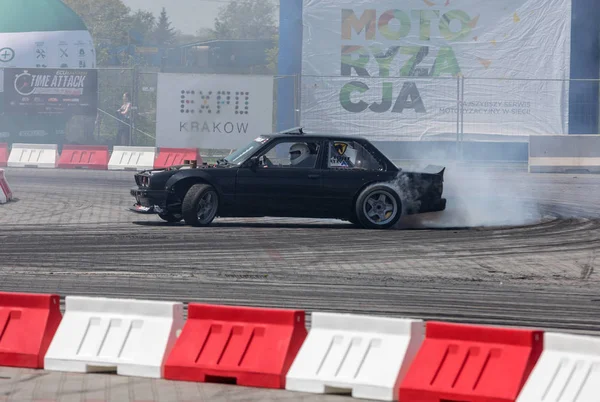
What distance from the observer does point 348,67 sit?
1305 inches

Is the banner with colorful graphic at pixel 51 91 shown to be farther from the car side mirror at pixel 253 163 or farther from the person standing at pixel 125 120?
the car side mirror at pixel 253 163

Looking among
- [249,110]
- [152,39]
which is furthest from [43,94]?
[152,39]

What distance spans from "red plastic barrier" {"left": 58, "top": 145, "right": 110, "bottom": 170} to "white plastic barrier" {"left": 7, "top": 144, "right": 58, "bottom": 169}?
11.5 inches

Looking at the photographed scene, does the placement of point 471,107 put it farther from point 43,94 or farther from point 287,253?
point 287,253

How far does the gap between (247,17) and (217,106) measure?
87.4 m

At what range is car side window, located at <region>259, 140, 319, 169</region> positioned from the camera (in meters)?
15.2

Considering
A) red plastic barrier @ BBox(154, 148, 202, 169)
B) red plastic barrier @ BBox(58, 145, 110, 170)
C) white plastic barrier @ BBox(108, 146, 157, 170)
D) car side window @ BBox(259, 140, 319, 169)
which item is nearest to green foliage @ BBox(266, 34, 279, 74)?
red plastic barrier @ BBox(58, 145, 110, 170)

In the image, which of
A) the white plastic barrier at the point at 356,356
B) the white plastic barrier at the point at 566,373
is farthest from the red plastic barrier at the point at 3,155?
the white plastic barrier at the point at 566,373

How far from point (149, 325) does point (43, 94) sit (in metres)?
27.5

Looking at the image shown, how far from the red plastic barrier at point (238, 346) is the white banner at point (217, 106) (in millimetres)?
21938

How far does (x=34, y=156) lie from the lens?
30.8 metres

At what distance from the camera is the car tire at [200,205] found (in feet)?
49.1

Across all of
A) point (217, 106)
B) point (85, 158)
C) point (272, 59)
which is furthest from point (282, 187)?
point (272, 59)

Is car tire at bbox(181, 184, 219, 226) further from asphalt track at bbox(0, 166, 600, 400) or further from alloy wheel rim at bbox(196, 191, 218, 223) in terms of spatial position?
asphalt track at bbox(0, 166, 600, 400)
